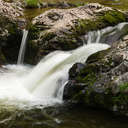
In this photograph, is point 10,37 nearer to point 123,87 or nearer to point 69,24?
point 69,24

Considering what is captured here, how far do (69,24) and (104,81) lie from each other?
6.29 m

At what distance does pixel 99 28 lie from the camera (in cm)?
1387

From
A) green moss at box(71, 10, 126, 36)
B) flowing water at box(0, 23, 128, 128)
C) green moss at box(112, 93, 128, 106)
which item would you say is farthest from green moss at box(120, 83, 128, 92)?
green moss at box(71, 10, 126, 36)

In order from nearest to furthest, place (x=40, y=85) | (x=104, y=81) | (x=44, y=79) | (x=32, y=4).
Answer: (x=104, y=81) → (x=40, y=85) → (x=44, y=79) → (x=32, y=4)

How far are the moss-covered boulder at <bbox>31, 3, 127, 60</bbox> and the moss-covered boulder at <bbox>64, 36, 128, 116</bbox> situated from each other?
3.88m

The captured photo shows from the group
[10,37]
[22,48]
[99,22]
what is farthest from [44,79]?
[10,37]

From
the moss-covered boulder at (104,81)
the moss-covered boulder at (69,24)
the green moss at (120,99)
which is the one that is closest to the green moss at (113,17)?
the moss-covered boulder at (69,24)

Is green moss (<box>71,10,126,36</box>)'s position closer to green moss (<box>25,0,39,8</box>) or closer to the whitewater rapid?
the whitewater rapid

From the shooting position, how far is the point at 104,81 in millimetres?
8320

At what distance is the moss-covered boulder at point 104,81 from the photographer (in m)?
7.77

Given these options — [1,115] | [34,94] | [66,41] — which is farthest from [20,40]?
[1,115]

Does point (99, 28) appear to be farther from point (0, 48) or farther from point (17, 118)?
point (17, 118)

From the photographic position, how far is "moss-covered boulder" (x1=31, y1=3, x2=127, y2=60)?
13406 mm

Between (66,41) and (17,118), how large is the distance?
21.0 feet
